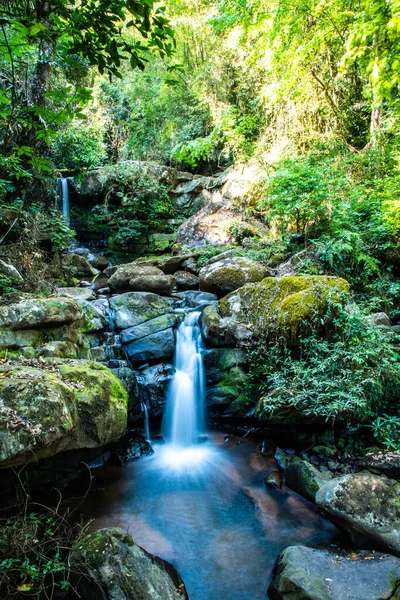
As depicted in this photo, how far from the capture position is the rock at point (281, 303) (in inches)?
200

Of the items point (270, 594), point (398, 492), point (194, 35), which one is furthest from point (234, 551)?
point (194, 35)

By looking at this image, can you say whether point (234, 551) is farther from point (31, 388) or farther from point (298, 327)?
point (298, 327)

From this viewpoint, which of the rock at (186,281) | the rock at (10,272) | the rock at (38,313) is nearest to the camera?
the rock at (38,313)

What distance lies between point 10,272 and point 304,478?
5.50 m

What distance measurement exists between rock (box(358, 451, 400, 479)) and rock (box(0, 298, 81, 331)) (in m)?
4.27

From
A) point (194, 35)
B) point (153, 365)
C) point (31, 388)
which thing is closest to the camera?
point (31, 388)

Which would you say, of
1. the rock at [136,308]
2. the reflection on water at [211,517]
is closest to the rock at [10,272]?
the rock at [136,308]

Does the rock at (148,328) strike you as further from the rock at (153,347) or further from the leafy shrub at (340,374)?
the leafy shrub at (340,374)

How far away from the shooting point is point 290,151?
9727 millimetres

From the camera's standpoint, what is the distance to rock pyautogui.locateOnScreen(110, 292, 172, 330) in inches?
259

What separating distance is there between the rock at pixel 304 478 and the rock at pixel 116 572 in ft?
6.00

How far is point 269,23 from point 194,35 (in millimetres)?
4864

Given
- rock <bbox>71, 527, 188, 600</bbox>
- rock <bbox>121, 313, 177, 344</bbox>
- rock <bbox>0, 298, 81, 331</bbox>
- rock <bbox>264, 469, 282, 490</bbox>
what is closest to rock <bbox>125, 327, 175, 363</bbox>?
rock <bbox>121, 313, 177, 344</bbox>

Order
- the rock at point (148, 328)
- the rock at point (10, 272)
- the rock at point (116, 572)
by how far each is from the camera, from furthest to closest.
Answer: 1. the rock at point (148, 328)
2. the rock at point (10, 272)
3. the rock at point (116, 572)
